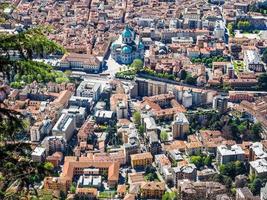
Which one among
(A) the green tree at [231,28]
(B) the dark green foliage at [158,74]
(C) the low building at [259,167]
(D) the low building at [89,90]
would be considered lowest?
(C) the low building at [259,167]

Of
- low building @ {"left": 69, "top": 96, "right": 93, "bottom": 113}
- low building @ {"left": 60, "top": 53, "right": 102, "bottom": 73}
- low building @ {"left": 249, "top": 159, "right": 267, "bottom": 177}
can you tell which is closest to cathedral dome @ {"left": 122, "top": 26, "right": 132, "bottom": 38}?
low building @ {"left": 60, "top": 53, "right": 102, "bottom": 73}

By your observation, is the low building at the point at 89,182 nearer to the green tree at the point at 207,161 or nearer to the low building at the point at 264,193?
the green tree at the point at 207,161

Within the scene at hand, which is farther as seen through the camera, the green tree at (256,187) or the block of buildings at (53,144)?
the block of buildings at (53,144)

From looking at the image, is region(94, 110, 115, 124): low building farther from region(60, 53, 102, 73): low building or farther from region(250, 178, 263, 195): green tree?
region(250, 178, 263, 195): green tree

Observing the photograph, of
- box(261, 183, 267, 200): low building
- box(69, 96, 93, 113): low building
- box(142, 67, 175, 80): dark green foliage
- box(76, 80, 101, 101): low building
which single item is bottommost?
box(261, 183, 267, 200): low building

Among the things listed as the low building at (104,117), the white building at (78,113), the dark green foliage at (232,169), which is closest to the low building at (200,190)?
the dark green foliage at (232,169)

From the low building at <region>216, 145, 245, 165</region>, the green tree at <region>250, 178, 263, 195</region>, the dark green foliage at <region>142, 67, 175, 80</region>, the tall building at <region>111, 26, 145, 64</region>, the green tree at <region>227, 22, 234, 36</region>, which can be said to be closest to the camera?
the green tree at <region>250, 178, 263, 195</region>

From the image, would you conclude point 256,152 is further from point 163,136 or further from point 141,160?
point 141,160
